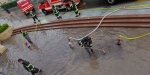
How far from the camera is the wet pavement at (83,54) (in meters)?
7.49

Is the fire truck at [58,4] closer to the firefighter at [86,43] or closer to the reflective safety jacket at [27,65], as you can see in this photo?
the firefighter at [86,43]

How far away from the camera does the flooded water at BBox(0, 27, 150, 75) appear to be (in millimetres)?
7453

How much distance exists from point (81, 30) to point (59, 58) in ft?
8.92

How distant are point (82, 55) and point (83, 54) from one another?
88 millimetres

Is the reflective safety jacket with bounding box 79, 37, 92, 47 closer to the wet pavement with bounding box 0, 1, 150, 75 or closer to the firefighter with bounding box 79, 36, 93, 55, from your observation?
the firefighter with bounding box 79, 36, 93, 55

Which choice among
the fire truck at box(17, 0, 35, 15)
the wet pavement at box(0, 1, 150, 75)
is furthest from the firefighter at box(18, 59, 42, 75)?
the fire truck at box(17, 0, 35, 15)

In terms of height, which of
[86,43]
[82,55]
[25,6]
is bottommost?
[82,55]

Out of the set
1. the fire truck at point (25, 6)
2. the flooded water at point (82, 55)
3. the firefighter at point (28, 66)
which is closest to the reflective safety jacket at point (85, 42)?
the flooded water at point (82, 55)

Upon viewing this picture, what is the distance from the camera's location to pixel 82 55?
9.02 m

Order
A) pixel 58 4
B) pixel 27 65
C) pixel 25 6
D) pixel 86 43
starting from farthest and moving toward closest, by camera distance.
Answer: pixel 25 6
pixel 58 4
pixel 86 43
pixel 27 65

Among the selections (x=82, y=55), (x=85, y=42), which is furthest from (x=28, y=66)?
(x=85, y=42)

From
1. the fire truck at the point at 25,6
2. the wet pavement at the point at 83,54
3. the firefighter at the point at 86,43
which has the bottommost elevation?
the wet pavement at the point at 83,54

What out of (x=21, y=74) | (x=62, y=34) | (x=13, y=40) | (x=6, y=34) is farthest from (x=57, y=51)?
(x=6, y=34)

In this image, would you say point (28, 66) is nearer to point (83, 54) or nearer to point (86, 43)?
point (83, 54)
